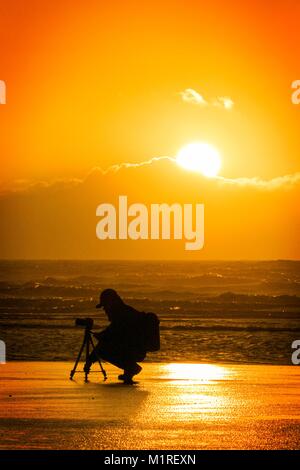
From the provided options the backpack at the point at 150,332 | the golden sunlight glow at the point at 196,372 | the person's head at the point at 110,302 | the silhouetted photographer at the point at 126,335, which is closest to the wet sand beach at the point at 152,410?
the golden sunlight glow at the point at 196,372

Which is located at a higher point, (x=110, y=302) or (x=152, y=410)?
(x=110, y=302)

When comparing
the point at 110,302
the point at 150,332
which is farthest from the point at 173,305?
the point at 150,332

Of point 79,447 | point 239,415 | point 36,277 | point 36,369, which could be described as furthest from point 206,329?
point 36,277

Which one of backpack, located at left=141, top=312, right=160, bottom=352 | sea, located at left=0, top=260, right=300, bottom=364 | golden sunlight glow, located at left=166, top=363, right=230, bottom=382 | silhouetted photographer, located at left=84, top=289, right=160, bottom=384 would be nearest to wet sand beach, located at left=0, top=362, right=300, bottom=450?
golden sunlight glow, located at left=166, top=363, right=230, bottom=382

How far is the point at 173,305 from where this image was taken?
69.3 metres

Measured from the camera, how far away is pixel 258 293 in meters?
80.6

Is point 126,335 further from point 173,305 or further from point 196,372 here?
point 173,305

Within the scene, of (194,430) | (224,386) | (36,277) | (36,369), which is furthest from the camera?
(36,277)

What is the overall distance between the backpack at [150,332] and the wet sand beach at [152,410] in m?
0.62

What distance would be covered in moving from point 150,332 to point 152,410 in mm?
3660

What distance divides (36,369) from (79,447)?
32.0 ft

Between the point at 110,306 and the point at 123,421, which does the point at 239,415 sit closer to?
the point at 123,421

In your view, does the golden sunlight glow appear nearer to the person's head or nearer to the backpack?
the backpack
